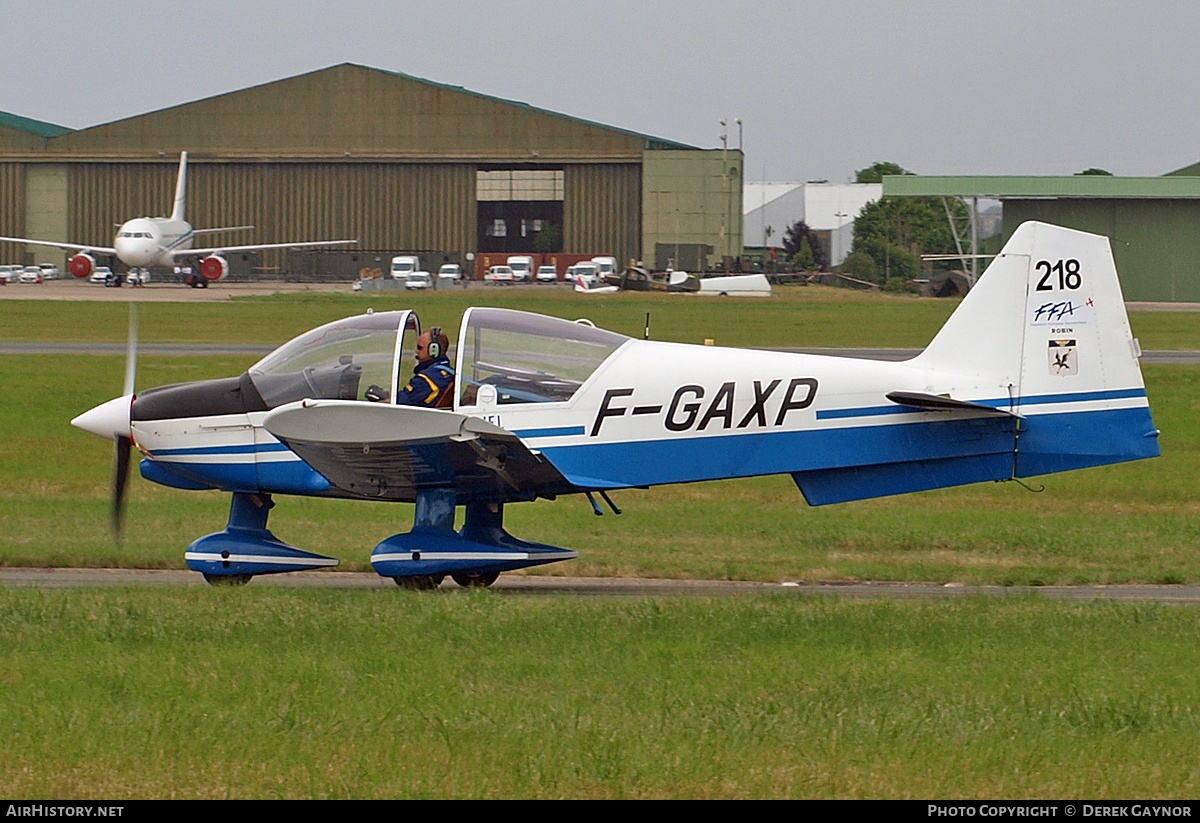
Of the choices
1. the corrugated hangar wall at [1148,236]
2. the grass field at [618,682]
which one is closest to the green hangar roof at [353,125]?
the corrugated hangar wall at [1148,236]

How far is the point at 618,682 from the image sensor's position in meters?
7.07

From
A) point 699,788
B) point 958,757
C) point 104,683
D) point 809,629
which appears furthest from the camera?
point 809,629

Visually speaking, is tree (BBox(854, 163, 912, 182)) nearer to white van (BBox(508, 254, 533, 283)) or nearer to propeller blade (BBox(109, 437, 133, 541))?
white van (BBox(508, 254, 533, 283))

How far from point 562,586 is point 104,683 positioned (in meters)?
5.14

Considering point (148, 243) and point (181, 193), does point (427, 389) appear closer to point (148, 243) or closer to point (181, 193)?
point (148, 243)

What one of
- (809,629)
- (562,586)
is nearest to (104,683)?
(809,629)

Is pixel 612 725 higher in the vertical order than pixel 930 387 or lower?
lower

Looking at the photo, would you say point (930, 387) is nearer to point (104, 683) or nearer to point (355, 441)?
point (355, 441)

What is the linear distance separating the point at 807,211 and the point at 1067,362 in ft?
351

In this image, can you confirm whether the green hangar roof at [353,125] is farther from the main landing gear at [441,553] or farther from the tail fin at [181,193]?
the main landing gear at [441,553]

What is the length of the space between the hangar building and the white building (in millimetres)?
26888

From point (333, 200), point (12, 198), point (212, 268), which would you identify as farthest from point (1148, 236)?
point (12, 198)

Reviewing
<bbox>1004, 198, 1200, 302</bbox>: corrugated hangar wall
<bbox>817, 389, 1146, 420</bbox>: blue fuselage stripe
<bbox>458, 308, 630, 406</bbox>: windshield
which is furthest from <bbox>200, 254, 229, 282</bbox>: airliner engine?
<bbox>817, 389, 1146, 420</bbox>: blue fuselage stripe

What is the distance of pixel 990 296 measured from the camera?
35.7 feet
